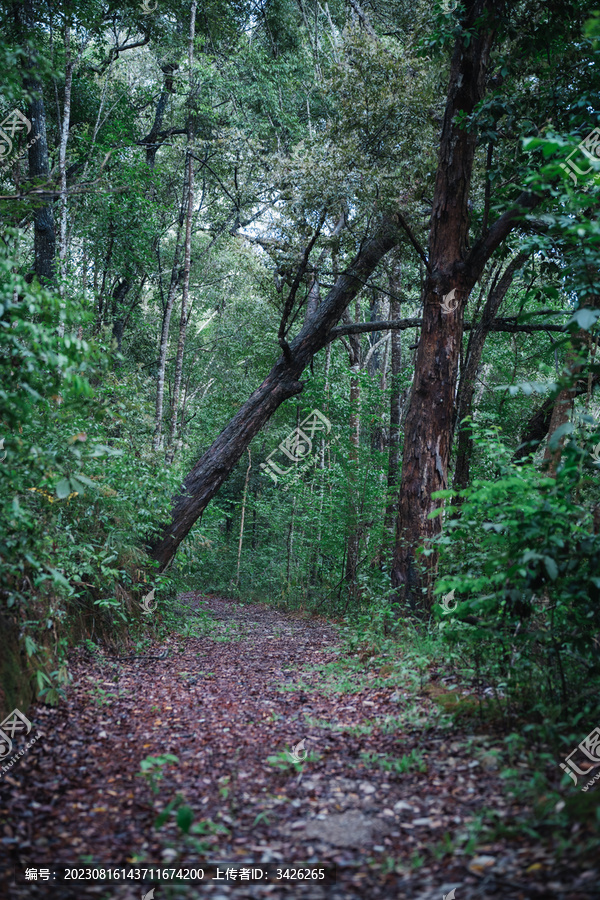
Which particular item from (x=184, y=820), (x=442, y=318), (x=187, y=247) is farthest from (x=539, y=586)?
(x=187, y=247)

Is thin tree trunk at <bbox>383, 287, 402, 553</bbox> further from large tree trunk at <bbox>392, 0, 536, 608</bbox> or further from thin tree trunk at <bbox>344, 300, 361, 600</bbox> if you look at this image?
large tree trunk at <bbox>392, 0, 536, 608</bbox>

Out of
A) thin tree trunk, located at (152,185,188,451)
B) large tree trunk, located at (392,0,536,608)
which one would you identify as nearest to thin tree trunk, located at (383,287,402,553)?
large tree trunk, located at (392,0,536,608)

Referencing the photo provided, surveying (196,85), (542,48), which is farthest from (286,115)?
(542,48)

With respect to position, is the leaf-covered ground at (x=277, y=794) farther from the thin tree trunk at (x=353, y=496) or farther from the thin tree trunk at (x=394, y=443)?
the thin tree trunk at (x=353, y=496)

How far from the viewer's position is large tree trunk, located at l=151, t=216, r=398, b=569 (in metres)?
9.24

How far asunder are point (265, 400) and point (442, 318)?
155 inches

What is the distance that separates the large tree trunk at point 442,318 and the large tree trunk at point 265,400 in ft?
7.65

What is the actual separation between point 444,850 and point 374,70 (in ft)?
29.6

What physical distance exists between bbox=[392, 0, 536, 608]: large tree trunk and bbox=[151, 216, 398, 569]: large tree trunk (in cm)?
233

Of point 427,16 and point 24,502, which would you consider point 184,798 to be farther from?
point 427,16

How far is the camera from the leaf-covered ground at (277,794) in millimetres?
2400

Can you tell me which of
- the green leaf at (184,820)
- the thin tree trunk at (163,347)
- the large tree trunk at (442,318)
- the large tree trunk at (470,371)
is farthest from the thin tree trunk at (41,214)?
the green leaf at (184,820)

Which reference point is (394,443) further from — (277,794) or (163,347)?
(277,794)

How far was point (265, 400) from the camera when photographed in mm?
10023
